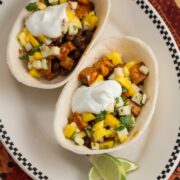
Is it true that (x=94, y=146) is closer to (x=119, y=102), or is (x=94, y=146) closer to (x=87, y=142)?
(x=87, y=142)

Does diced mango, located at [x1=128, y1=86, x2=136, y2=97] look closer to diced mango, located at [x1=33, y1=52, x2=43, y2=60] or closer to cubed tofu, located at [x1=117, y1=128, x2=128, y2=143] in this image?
cubed tofu, located at [x1=117, y1=128, x2=128, y2=143]

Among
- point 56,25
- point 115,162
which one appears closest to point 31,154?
point 115,162

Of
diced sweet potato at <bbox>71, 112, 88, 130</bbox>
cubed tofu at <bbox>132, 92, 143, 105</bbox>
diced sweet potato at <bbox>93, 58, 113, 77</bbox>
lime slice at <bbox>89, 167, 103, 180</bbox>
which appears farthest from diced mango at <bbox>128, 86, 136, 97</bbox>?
lime slice at <bbox>89, 167, 103, 180</bbox>

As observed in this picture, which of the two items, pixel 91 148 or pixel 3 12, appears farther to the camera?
pixel 3 12

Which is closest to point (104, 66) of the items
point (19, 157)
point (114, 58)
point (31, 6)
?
point (114, 58)

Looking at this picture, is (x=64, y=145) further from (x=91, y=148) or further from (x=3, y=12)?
(x=3, y=12)

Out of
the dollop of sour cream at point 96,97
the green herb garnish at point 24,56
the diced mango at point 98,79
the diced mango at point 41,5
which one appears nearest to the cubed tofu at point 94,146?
the dollop of sour cream at point 96,97
